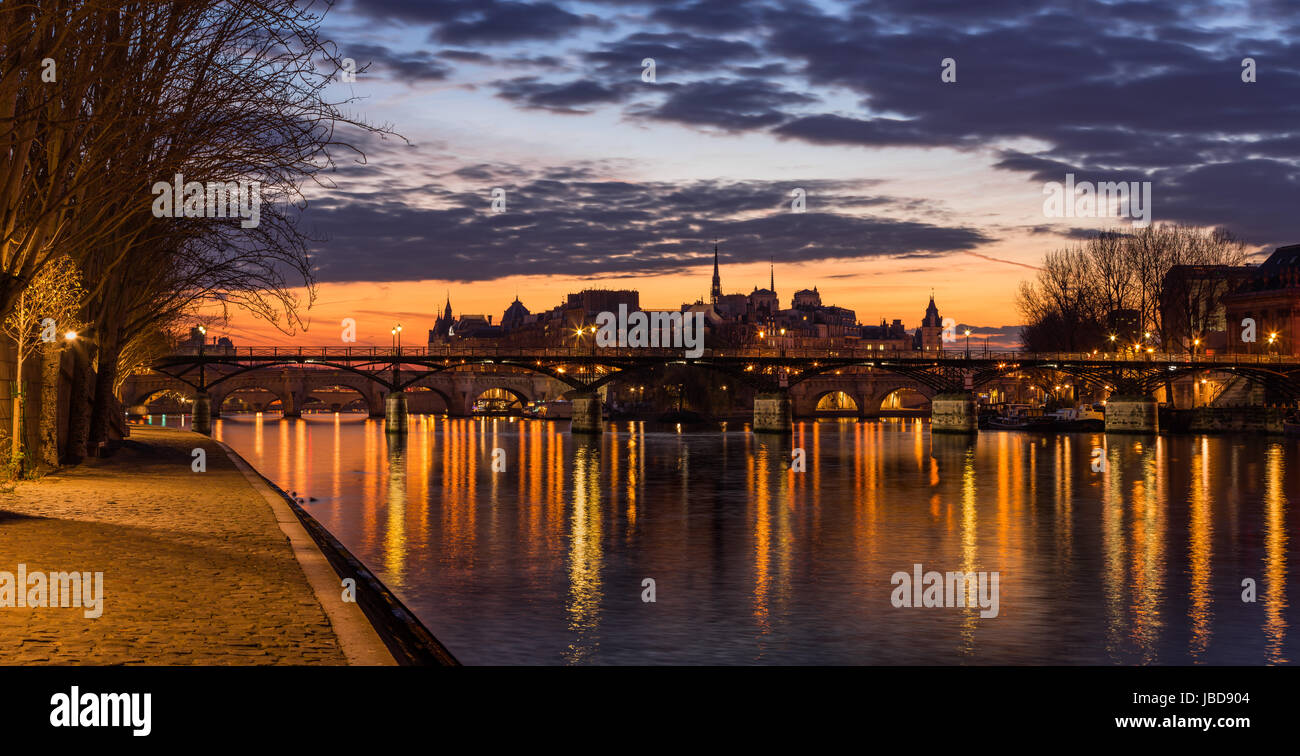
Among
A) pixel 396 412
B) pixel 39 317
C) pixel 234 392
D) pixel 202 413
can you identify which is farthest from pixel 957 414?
pixel 234 392

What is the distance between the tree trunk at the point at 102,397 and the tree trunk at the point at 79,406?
13.7ft

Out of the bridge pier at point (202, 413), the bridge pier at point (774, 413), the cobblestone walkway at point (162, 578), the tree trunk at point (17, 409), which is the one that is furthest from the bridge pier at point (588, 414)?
the cobblestone walkway at point (162, 578)

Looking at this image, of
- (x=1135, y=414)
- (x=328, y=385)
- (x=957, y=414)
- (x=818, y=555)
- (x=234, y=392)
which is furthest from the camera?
(x=234, y=392)

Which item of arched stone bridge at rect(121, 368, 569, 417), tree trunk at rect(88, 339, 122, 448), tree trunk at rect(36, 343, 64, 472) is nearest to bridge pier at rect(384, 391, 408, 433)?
arched stone bridge at rect(121, 368, 569, 417)

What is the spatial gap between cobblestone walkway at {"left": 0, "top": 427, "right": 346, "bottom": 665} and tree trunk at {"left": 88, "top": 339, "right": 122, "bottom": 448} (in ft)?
47.1

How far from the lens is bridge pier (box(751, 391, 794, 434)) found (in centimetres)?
11594

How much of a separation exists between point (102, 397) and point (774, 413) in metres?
77.9

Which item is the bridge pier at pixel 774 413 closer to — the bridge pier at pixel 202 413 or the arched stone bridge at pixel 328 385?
the bridge pier at pixel 202 413

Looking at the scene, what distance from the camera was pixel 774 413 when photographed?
117m

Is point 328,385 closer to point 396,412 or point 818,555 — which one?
point 396,412

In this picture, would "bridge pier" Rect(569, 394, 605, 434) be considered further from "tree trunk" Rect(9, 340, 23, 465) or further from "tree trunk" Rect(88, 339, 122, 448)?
"tree trunk" Rect(9, 340, 23, 465)

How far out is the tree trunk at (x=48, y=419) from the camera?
108 ft
